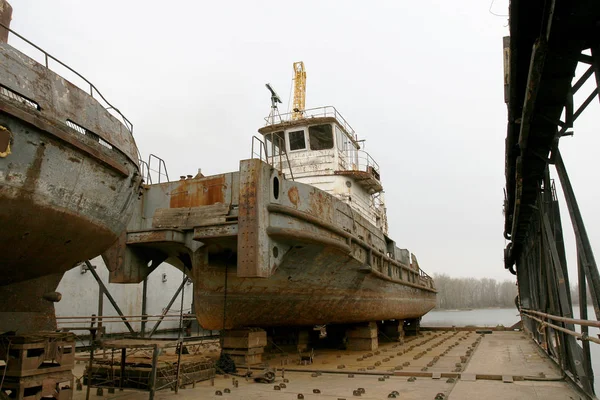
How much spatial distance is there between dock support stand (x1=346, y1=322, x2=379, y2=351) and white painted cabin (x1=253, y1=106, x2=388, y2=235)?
2.85m

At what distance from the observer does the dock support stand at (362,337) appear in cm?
1012

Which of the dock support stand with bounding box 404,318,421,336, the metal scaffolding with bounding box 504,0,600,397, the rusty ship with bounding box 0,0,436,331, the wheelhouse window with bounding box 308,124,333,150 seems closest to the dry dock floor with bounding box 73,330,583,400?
the metal scaffolding with bounding box 504,0,600,397

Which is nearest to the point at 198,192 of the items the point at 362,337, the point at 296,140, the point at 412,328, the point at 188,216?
the point at 188,216

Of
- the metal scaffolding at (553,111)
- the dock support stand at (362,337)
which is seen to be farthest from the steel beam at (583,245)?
the dock support stand at (362,337)

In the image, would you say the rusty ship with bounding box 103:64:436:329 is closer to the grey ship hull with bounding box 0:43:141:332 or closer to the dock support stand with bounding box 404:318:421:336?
the grey ship hull with bounding box 0:43:141:332

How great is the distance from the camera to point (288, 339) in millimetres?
9836

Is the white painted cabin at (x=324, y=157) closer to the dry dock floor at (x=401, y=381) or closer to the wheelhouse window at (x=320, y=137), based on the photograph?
the wheelhouse window at (x=320, y=137)

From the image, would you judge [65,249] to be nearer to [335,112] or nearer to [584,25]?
[584,25]

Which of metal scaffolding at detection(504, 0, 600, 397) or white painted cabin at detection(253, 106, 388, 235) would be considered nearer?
metal scaffolding at detection(504, 0, 600, 397)

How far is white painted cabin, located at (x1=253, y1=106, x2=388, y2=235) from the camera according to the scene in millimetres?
11094

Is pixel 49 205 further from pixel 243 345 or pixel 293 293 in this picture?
pixel 293 293

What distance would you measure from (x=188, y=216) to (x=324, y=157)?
4.84 m

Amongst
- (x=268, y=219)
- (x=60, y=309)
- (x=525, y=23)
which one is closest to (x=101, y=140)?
(x=268, y=219)

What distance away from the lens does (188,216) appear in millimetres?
7332
